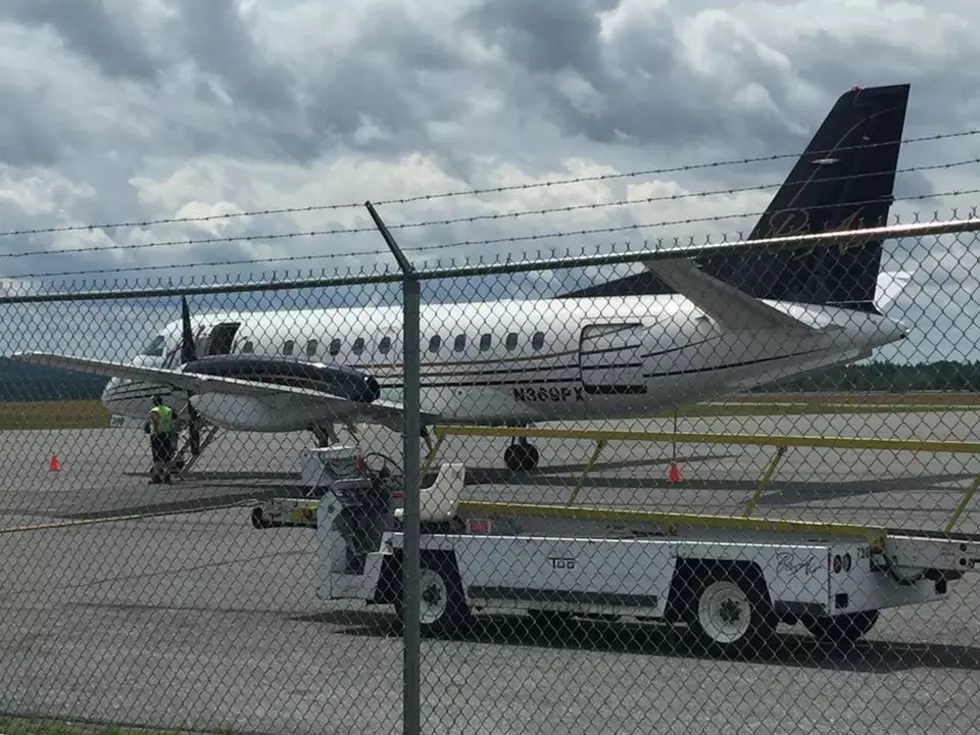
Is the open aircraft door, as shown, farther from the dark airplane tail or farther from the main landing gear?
the main landing gear

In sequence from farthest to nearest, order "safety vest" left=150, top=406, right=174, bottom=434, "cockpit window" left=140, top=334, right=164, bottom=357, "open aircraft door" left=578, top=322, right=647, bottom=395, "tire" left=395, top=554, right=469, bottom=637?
"cockpit window" left=140, top=334, right=164, bottom=357
"safety vest" left=150, top=406, right=174, bottom=434
"open aircraft door" left=578, top=322, right=647, bottom=395
"tire" left=395, top=554, right=469, bottom=637

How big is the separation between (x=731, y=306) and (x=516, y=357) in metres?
7.55

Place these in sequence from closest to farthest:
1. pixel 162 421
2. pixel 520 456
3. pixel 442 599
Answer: pixel 442 599 < pixel 162 421 < pixel 520 456

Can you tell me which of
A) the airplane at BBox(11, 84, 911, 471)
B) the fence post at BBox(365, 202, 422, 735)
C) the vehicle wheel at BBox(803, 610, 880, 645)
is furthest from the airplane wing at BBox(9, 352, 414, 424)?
the fence post at BBox(365, 202, 422, 735)

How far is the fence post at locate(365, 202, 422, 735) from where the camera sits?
5.97 m

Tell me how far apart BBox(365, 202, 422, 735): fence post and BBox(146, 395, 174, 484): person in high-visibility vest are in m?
19.0

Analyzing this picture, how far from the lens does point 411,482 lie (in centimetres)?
606

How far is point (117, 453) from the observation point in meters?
43.7

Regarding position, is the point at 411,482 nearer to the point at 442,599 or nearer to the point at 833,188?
the point at 442,599

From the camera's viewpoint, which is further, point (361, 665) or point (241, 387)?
point (241, 387)

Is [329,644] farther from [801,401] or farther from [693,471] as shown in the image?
[693,471]

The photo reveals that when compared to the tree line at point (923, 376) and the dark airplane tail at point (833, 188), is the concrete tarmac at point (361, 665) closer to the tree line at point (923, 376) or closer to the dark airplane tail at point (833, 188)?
the tree line at point (923, 376)

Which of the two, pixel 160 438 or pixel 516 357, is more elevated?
pixel 516 357

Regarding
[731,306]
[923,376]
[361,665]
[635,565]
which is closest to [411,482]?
[923,376]
